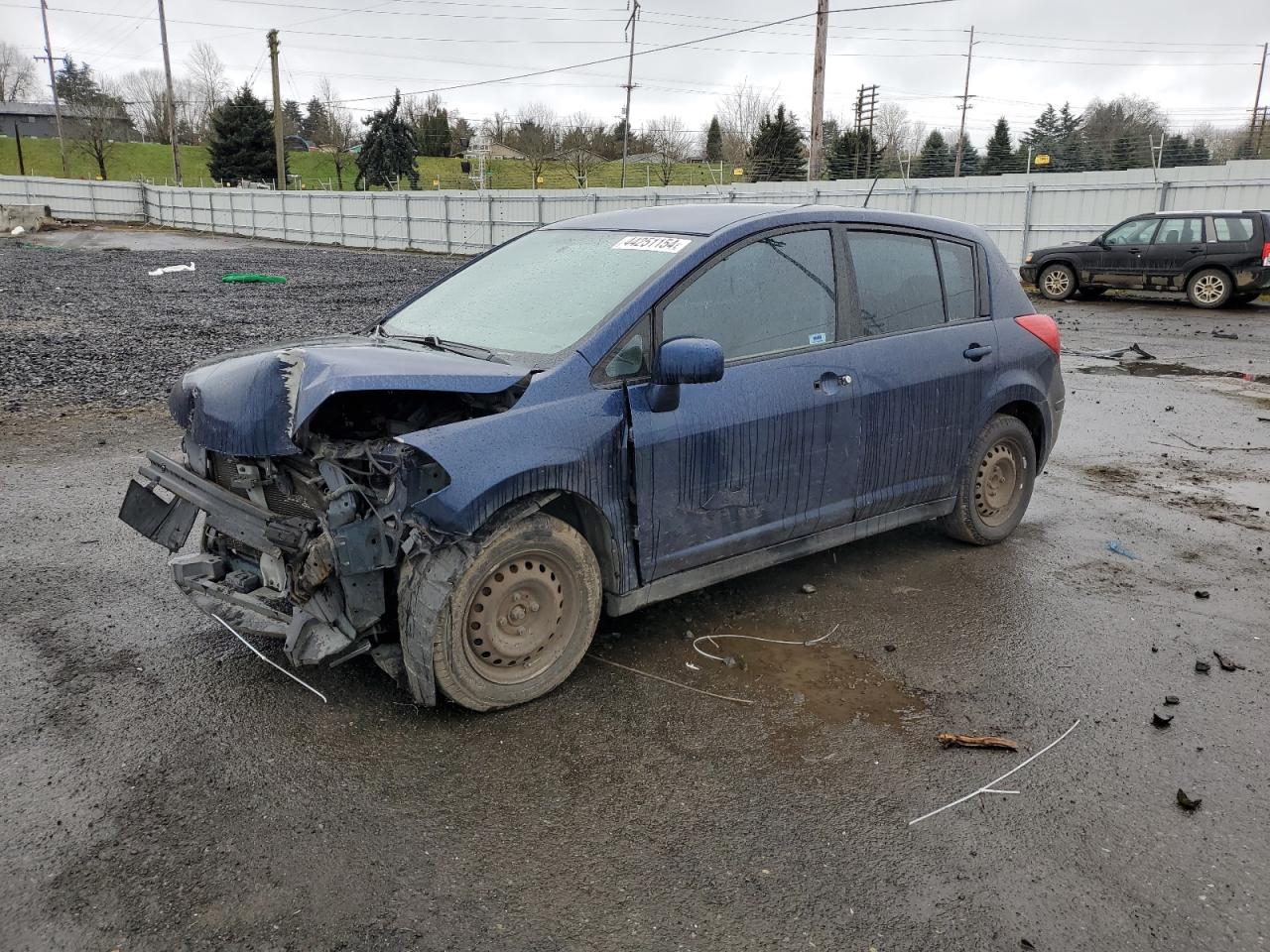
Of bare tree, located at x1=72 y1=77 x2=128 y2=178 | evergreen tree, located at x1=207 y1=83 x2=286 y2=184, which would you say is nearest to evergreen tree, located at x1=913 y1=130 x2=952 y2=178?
evergreen tree, located at x1=207 y1=83 x2=286 y2=184

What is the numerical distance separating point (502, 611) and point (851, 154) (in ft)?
175

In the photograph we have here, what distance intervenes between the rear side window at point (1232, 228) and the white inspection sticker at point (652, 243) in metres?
16.6

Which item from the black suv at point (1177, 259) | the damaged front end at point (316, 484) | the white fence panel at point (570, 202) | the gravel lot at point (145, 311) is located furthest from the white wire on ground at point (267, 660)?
the black suv at point (1177, 259)

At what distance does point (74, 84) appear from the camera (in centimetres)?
9594

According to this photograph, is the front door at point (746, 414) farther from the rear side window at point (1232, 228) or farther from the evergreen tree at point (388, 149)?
the evergreen tree at point (388, 149)

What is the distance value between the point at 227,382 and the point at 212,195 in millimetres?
47350

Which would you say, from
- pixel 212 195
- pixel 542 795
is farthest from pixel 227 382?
pixel 212 195

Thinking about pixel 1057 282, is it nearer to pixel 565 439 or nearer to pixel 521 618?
pixel 565 439

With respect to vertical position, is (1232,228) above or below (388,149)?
below

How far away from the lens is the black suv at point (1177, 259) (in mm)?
16797

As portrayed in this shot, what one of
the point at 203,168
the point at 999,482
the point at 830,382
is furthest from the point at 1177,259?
the point at 203,168

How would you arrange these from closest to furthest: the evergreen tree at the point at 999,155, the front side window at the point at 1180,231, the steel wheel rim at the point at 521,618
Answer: the steel wheel rim at the point at 521,618 → the front side window at the point at 1180,231 → the evergreen tree at the point at 999,155

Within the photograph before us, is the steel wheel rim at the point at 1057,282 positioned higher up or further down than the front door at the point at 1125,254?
further down

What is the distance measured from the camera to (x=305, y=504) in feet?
11.8
